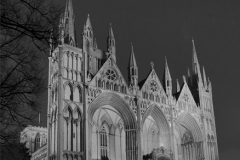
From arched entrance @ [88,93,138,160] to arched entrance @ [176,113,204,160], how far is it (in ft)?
25.2

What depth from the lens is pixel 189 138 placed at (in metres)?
44.2

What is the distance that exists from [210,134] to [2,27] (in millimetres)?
37733

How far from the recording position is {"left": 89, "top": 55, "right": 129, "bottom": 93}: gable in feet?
117

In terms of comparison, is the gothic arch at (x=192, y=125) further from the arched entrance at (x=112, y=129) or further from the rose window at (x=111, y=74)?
the rose window at (x=111, y=74)

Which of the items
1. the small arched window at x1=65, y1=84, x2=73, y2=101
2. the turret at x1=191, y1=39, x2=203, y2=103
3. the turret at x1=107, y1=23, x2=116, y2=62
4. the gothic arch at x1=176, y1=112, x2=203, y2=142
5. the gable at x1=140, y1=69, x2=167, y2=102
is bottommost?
the gothic arch at x1=176, y1=112, x2=203, y2=142

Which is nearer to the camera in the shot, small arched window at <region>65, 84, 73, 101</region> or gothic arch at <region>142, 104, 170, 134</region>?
small arched window at <region>65, 84, 73, 101</region>

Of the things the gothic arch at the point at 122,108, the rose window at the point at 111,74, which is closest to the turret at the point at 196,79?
the gothic arch at the point at 122,108

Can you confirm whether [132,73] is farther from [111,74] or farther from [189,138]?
[189,138]

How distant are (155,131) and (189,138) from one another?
505 centimetres

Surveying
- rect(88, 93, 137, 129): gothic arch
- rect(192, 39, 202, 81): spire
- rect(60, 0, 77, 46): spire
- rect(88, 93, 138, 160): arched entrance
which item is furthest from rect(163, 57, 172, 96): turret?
rect(60, 0, 77, 46): spire

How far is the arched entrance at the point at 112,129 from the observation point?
35875 millimetres

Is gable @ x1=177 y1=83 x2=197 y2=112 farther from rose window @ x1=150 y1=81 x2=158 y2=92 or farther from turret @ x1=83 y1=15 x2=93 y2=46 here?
turret @ x1=83 y1=15 x2=93 y2=46

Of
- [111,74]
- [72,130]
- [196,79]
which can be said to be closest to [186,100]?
[196,79]

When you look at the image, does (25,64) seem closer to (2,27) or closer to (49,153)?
(2,27)
